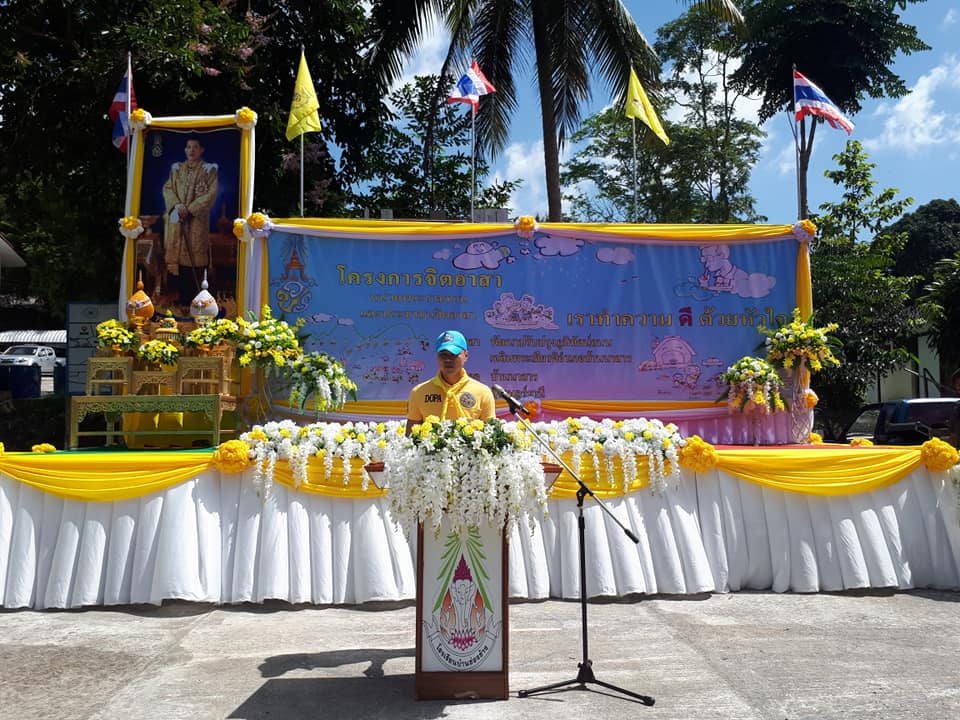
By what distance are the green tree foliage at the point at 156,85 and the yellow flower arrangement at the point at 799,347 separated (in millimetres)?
9579

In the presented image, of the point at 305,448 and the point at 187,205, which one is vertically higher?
the point at 187,205

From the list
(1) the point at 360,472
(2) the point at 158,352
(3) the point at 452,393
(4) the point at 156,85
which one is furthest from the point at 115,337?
(4) the point at 156,85

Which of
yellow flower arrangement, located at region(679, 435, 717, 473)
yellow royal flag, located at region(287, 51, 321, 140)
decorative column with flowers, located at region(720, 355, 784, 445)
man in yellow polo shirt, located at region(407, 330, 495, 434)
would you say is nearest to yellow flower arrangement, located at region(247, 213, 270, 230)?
yellow royal flag, located at region(287, 51, 321, 140)

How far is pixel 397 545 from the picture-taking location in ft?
22.1

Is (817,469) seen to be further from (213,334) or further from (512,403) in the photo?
(213,334)

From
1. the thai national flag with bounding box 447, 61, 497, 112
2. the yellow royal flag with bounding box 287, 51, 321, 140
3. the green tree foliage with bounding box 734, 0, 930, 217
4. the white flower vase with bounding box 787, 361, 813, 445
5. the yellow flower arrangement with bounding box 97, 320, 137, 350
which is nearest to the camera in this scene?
the yellow flower arrangement with bounding box 97, 320, 137, 350

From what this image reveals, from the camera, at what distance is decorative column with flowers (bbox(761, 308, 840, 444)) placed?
29.7ft

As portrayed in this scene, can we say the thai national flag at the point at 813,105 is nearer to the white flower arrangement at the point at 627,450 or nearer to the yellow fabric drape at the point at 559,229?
the yellow fabric drape at the point at 559,229

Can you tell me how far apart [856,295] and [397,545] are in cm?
1388

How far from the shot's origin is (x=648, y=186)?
27.8 m

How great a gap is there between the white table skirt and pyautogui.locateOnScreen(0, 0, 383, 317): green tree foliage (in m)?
9.27

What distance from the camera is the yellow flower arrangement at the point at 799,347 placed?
905 centimetres

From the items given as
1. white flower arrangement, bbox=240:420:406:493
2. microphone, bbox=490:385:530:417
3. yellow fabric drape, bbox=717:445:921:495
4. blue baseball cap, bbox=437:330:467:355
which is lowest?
yellow fabric drape, bbox=717:445:921:495

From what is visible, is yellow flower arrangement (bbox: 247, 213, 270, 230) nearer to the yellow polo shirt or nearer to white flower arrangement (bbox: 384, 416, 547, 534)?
the yellow polo shirt
